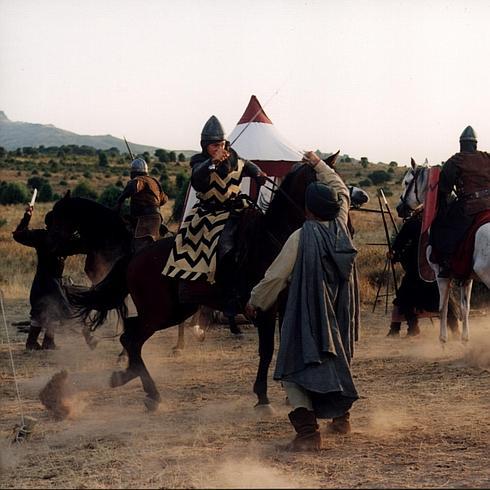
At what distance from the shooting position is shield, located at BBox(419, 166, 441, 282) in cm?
1048

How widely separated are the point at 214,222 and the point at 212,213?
0.32 feet

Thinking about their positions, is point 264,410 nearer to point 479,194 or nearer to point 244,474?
point 244,474

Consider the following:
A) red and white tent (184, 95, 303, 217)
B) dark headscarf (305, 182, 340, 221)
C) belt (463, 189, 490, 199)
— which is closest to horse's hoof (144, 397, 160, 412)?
dark headscarf (305, 182, 340, 221)

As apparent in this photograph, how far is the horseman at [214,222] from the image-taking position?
7.80 m

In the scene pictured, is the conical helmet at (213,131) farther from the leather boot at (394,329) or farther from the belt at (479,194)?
the leather boot at (394,329)

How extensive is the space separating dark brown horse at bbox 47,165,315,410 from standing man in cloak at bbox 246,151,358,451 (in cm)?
126

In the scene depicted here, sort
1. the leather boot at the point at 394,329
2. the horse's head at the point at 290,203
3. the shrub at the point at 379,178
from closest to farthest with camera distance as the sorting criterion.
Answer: the horse's head at the point at 290,203, the leather boot at the point at 394,329, the shrub at the point at 379,178

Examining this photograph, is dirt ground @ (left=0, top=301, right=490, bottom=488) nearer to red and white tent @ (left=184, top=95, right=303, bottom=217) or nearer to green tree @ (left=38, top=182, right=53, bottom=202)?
red and white tent @ (left=184, top=95, right=303, bottom=217)

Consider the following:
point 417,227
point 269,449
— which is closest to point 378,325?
point 417,227

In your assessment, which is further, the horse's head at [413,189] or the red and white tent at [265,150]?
the red and white tent at [265,150]

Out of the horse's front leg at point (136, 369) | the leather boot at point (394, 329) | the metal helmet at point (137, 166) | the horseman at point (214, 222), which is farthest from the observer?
the leather boot at point (394, 329)

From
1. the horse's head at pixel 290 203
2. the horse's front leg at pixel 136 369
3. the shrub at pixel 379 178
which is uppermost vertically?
the horse's head at pixel 290 203

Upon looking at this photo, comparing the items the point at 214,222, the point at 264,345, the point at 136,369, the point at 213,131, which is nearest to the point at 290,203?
the point at 214,222

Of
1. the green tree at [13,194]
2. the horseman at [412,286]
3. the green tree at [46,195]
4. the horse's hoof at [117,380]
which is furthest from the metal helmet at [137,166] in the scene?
the green tree at [46,195]
